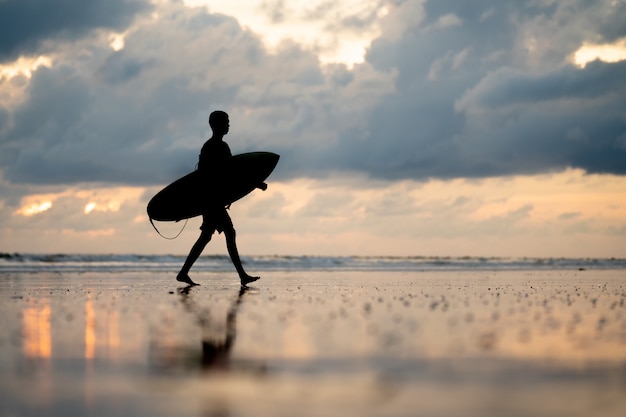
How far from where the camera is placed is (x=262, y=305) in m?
10.5

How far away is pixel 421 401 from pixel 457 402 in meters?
0.17

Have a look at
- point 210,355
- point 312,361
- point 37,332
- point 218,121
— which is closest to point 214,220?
point 218,121

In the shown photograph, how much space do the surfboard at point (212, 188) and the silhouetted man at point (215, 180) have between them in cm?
10

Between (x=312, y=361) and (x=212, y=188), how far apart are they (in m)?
10.2

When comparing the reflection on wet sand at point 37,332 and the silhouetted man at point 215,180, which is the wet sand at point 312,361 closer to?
the reflection on wet sand at point 37,332

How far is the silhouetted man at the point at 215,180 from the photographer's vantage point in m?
15.4

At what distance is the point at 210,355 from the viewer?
5750mm

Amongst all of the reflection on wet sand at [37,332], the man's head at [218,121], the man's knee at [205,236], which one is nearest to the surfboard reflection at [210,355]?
the reflection on wet sand at [37,332]

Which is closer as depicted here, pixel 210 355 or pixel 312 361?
pixel 312 361

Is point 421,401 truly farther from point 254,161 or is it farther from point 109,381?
point 254,161

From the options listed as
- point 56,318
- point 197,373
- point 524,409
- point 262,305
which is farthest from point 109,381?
point 262,305

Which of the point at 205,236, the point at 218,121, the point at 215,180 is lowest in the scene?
the point at 205,236

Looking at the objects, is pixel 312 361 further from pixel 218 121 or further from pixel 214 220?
pixel 218 121

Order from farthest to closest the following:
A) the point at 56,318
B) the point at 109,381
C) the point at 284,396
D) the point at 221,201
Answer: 1. the point at 221,201
2. the point at 56,318
3. the point at 109,381
4. the point at 284,396
